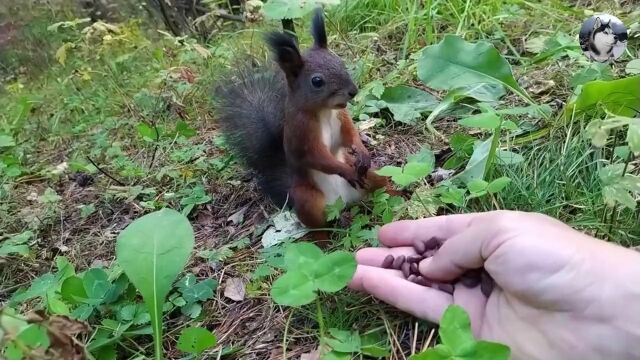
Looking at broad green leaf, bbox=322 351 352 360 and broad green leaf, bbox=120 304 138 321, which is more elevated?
broad green leaf, bbox=322 351 352 360

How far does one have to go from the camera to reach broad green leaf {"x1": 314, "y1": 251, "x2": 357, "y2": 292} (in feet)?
4.56

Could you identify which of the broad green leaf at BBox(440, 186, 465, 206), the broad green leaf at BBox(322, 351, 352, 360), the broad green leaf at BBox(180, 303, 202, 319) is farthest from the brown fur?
the broad green leaf at BBox(322, 351, 352, 360)

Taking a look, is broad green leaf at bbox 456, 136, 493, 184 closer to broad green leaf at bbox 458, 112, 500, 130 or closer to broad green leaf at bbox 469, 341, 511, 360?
broad green leaf at bbox 458, 112, 500, 130

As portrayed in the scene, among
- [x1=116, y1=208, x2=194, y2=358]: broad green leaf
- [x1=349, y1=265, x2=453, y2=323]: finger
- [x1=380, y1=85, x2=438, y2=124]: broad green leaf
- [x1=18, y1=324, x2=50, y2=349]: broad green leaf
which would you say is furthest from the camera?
[x1=380, y1=85, x2=438, y2=124]: broad green leaf

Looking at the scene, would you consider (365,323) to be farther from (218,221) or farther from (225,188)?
(225,188)

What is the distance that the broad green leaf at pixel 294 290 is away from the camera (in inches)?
53.7

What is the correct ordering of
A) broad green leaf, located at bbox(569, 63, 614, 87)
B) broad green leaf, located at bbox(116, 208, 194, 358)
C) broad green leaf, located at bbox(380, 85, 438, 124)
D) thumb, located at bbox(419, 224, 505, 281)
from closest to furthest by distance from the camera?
thumb, located at bbox(419, 224, 505, 281)
broad green leaf, located at bbox(116, 208, 194, 358)
broad green leaf, located at bbox(569, 63, 614, 87)
broad green leaf, located at bbox(380, 85, 438, 124)

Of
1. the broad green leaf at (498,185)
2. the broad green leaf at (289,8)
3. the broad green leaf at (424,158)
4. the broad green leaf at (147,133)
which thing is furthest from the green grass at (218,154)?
the broad green leaf at (289,8)

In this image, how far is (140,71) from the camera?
170 inches

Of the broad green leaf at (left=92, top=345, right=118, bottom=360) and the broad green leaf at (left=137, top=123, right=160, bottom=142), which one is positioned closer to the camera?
the broad green leaf at (left=92, top=345, right=118, bottom=360)

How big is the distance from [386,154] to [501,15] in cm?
112

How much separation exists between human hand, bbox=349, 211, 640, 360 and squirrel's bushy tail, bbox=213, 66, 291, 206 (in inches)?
35.2

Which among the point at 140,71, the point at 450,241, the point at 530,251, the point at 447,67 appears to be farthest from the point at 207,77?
the point at 530,251

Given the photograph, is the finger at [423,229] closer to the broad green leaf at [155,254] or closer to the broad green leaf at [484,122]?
the broad green leaf at [484,122]
